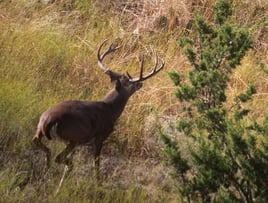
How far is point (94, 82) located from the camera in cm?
849

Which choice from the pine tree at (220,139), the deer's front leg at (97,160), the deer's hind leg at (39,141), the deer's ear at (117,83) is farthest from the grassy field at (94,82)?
the deer's ear at (117,83)

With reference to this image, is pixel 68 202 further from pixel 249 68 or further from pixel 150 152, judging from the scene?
pixel 249 68

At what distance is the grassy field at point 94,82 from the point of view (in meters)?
6.60

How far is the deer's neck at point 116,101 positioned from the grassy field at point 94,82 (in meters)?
0.36

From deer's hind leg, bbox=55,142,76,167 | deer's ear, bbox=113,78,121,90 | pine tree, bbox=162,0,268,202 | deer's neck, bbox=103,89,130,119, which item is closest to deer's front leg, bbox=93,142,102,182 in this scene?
deer's hind leg, bbox=55,142,76,167

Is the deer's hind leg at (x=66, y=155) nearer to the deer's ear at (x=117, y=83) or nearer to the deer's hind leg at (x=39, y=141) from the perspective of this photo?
the deer's hind leg at (x=39, y=141)

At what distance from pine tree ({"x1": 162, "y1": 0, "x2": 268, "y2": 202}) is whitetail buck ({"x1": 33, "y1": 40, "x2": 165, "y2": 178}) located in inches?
36.6

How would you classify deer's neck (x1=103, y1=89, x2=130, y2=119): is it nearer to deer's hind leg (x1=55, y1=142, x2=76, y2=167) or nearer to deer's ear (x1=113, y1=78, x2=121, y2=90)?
deer's ear (x1=113, y1=78, x2=121, y2=90)

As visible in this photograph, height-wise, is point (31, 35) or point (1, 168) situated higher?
point (1, 168)

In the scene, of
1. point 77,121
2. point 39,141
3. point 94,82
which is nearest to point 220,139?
point 77,121

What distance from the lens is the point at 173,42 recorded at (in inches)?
386

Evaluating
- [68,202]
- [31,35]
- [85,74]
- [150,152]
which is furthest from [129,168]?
[31,35]

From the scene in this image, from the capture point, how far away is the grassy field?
6602 millimetres

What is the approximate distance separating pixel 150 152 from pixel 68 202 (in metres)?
1.51
